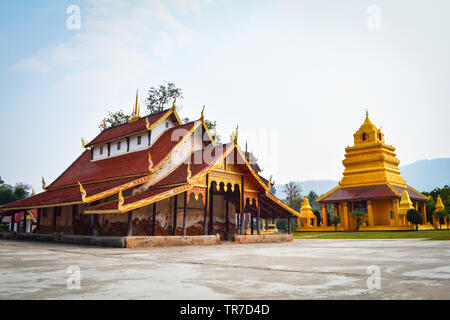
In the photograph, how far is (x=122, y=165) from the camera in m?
20.8

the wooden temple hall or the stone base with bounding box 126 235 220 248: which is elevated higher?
the wooden temple hall

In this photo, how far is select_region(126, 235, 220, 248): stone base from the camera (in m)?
13.8

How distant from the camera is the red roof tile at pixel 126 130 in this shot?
2192 centimetres

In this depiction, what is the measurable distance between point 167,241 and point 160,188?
3345mm

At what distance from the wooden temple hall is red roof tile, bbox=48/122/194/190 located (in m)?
0.08

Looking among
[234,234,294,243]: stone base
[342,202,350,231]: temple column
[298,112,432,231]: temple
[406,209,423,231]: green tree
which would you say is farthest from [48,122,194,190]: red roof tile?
[342,202,350,231]: temple column

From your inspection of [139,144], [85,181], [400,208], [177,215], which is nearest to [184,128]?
[139,144]

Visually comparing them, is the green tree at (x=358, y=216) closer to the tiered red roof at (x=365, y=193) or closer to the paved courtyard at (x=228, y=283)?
the tiered red roof at (x=365, y=193)

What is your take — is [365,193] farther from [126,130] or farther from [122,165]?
[122,165]

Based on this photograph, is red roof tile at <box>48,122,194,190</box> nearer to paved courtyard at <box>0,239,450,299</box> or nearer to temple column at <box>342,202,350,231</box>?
paved courtyard at <box>0,239,450,299</box>
